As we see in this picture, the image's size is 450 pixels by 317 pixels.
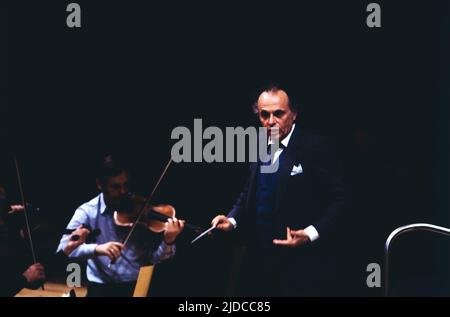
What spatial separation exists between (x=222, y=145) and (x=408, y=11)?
1.52 m

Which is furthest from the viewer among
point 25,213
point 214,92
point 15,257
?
point 214,92

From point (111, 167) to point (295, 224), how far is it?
1.25 meters

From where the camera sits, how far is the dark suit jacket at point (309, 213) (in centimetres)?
429

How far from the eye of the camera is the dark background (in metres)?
4.36

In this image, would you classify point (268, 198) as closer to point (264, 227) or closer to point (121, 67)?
point (264, 227)

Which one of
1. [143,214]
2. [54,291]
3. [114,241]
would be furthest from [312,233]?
[54,291]

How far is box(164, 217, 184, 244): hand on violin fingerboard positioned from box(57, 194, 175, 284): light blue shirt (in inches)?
2.8

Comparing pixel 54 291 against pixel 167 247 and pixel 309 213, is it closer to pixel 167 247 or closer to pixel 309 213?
pixel 167 247

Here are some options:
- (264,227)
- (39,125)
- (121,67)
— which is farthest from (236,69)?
(39,125)

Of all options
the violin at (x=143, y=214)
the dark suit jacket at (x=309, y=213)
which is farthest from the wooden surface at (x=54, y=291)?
the dark suit jacket at (x=309, y=213)

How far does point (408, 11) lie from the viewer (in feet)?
14.6

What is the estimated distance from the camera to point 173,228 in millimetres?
4168

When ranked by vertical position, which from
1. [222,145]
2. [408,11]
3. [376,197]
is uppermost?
[408,11]

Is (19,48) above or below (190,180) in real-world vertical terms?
above
